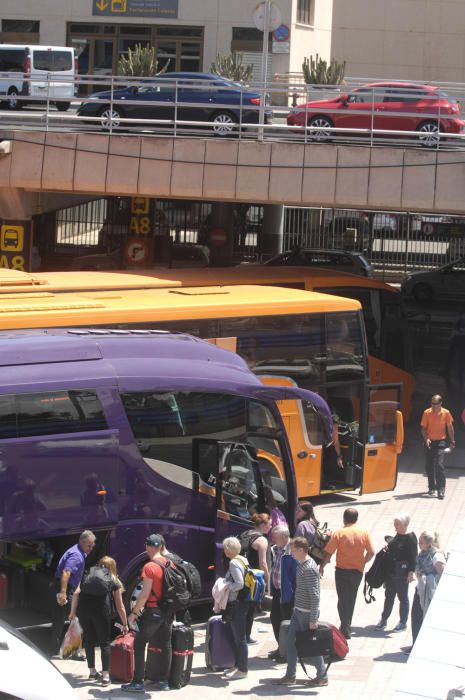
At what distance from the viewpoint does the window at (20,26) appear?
4384 centimetres

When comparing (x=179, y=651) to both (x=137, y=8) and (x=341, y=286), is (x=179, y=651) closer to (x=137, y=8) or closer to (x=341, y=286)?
(x=341, y=286)

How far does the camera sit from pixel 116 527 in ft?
37.6

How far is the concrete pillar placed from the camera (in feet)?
122

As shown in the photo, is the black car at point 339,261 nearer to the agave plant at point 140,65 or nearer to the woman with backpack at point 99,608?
the agave plant at point 140,65

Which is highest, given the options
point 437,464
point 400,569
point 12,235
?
point 12,235

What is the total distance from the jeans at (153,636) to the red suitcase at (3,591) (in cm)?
194

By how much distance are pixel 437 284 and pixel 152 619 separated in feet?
93.3

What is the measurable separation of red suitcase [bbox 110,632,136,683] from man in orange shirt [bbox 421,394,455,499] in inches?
326

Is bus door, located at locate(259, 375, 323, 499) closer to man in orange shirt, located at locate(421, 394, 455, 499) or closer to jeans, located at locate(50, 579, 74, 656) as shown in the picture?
man in orange shirt, located at locate(421, 394, 455, 499)

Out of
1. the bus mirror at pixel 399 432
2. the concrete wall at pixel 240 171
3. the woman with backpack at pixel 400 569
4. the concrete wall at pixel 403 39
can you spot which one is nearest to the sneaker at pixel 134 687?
the woman with backpack at pixel 400 569

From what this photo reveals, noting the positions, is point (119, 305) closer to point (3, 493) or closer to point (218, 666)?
point (3, 493)

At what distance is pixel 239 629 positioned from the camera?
10.5 metres

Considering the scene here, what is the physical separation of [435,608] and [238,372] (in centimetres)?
580

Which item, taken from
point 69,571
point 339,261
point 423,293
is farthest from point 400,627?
point 423,293
